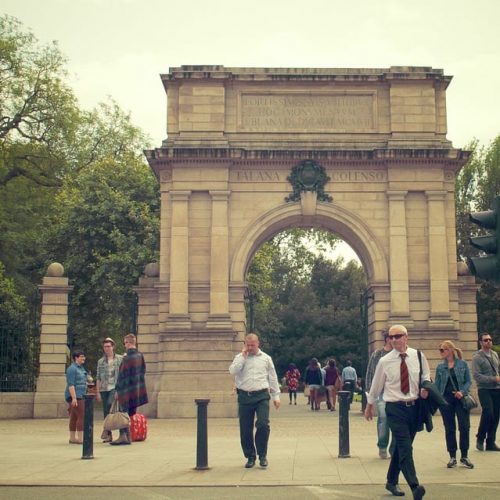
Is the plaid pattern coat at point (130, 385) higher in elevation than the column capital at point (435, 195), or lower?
lower

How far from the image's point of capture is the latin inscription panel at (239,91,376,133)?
86.0ft

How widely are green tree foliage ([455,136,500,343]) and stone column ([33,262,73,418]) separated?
87.2 feet

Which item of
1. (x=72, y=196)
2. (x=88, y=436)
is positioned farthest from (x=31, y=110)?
(x=88, y=436)

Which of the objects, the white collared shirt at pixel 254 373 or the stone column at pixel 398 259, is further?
the stone column at pixel 398 259

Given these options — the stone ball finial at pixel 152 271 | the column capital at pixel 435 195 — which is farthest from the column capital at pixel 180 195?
the column capital at pixel 435 195

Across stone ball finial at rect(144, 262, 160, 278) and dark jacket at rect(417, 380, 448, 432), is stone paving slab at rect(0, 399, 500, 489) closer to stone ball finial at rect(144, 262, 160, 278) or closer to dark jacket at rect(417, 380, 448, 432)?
dark jacket at rect(417, 380, 448, 432)

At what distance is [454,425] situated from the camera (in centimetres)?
1212

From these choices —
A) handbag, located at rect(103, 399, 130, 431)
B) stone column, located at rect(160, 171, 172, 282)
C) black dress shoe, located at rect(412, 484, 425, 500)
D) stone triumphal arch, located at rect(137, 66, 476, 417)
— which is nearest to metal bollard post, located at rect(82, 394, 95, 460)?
handbag, located at rect(103, 399, 130, 431)

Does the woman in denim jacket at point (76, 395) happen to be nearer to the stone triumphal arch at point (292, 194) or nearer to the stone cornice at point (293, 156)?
the stone triumphal arch at point (292, 194)

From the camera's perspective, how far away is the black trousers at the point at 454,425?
11883mm

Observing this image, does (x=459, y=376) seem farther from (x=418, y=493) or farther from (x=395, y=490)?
(x=418, y=493)

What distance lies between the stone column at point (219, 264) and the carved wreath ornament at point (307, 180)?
6.56 ft

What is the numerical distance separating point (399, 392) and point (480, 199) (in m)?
40.0

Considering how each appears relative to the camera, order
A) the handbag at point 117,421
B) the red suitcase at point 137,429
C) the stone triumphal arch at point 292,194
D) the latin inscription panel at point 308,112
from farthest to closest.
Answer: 1. the latin inscription panel at point 308,112
2. the stone triumphal arch at point 292,194
3. the red suitcase at point 137,429
4. the handbag at point 117,421
